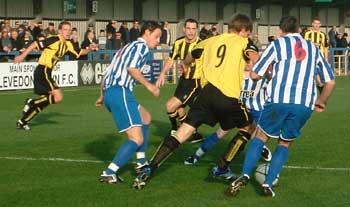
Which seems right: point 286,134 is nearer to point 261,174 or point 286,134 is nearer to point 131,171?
point 261,174

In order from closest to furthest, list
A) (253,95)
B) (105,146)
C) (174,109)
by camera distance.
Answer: (253,95)
(105,146)
(174,109)

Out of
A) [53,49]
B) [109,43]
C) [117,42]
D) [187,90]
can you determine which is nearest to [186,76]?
[187,90]

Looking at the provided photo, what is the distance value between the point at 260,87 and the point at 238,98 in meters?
2.58

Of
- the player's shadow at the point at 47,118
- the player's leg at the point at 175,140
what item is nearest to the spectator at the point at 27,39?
the player's shadow at the point at 47,118

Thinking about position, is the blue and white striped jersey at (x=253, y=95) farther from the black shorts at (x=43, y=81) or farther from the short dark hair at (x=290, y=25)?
the black shorts at (x=43, y=81)

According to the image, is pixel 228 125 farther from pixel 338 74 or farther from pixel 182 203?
pixel 338 74

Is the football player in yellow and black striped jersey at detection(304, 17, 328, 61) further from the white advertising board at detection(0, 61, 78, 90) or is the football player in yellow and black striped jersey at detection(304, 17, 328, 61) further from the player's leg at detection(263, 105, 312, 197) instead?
the player's leg at detection(263, 105, 312, 197)

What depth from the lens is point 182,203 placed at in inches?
322

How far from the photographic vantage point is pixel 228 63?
349 inches

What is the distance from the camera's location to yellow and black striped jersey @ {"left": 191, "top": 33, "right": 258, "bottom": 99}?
889 centimetres

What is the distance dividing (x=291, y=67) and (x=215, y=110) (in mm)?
1079

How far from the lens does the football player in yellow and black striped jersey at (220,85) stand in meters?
8.90

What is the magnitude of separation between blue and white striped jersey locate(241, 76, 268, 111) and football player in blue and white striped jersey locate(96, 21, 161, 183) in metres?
2.43

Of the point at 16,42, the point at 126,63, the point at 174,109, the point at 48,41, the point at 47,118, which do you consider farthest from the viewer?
the point at 16,42
